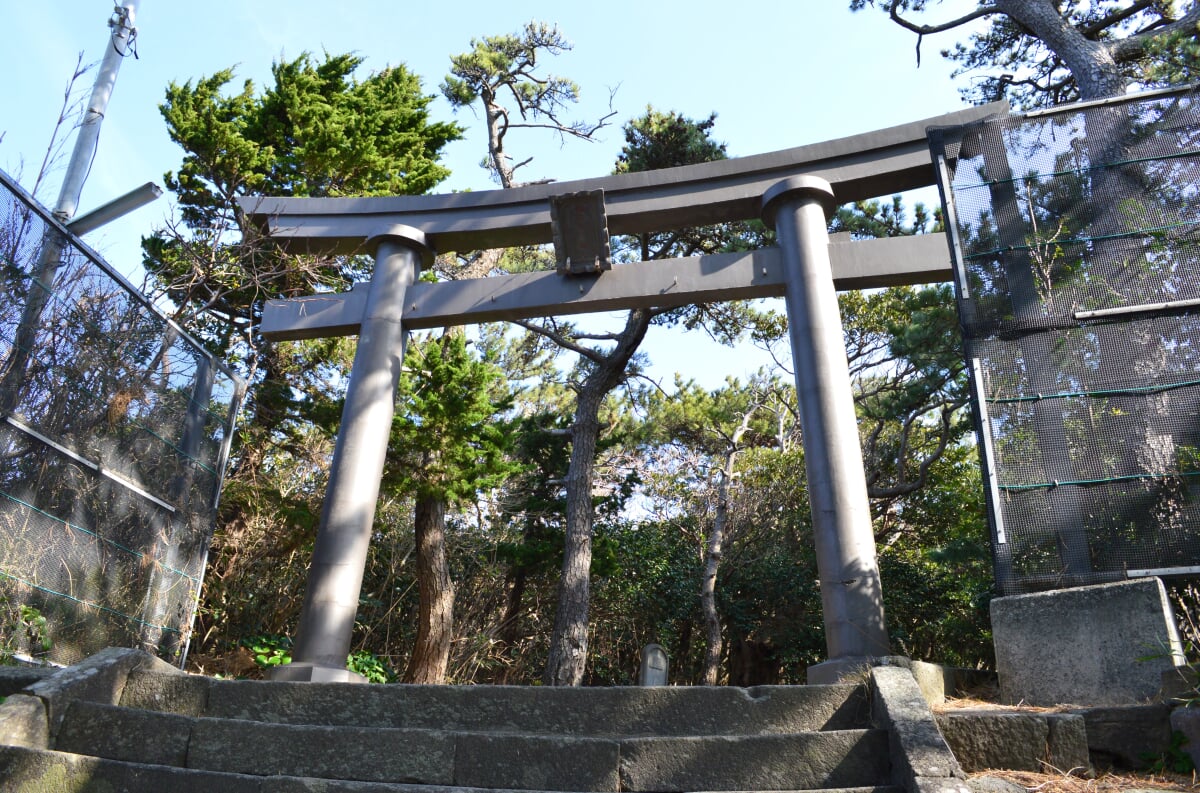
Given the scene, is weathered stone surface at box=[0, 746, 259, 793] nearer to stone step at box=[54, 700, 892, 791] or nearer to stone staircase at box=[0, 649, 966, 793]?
stone staircase at box=[0, 649, 966, 793]

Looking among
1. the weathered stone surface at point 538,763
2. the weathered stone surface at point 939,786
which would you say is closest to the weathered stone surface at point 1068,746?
the weathered stone surface at point 939,786

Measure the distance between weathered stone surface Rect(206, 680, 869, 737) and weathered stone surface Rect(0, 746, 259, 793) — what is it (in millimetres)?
661

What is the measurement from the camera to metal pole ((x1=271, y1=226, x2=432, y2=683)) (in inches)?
214

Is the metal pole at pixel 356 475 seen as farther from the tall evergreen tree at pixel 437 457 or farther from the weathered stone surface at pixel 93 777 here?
the weathered stone surface at pixel 93 777

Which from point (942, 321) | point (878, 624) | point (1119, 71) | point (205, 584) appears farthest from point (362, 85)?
point (878, 624)

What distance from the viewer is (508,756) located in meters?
3.08

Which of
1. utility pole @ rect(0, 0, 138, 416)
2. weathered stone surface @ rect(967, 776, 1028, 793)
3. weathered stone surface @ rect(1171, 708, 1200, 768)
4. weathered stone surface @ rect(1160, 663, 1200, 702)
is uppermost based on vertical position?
utility pole @ rect(0, 0, 138, 416)

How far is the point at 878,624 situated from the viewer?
476 cm

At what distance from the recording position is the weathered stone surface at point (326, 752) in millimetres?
3115

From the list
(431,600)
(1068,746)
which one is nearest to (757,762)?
(1068,746)

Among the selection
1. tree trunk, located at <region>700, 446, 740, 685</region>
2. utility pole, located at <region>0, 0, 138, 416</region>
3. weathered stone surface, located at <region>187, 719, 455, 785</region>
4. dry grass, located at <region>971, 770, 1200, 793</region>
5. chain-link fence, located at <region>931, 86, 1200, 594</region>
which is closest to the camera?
dry grass, located at <region>971, 770, 1200, 793</region>

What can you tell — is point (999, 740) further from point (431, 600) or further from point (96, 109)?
point (96, 109)

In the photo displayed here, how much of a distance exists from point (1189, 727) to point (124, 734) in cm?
405

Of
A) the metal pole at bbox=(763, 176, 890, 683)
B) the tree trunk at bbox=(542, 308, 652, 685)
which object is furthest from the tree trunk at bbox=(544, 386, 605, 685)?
the metal pole at bbox=(763, 176, 890, 683)
